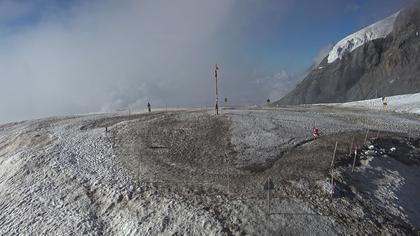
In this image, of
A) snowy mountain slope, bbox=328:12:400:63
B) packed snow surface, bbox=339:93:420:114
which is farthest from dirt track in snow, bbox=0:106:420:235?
snowy mountain slope, bbox=328:12:400:63

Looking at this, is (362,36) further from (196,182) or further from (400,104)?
(196,182)

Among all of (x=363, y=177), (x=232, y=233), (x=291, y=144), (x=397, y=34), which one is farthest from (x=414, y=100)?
(x=397, y=34)

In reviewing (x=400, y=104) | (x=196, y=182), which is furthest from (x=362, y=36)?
(x=196, y=182)

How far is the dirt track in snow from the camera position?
57.3ft

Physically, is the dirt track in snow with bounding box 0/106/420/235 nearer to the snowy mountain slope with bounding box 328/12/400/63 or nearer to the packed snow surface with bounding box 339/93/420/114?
the packed snow surface with bounding box 339/93/420/114

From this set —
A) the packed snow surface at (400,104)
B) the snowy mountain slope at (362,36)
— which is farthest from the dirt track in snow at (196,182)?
the snowy mountain slope at (362,36)

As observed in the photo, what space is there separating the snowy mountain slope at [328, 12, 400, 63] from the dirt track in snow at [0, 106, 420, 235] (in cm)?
10384

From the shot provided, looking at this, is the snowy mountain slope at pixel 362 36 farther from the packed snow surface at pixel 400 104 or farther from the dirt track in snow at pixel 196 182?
the dirt track in snow at pixel 196 182

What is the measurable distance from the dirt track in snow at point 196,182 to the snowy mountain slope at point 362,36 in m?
104

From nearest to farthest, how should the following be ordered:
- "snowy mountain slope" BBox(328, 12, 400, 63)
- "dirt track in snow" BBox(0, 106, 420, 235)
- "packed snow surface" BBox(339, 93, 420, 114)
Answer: "dirt track in snow" BBox(0, 106, 420, 235) → "packed snow surface" BBox(339, 93, 420, 114) → "snowy mountain slope" BBox(328, 12, 400, 63)

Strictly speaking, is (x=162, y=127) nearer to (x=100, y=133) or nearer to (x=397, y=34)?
(x=100, y=133)

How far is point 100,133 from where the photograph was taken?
3331 centimetres

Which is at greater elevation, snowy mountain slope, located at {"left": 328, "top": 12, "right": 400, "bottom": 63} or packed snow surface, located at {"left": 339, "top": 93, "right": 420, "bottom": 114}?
snowy mountain slope, located at {"left": 328, "top": 12, "right": 400, "bottom": 63}

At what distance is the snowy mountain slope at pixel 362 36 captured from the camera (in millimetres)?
129500
